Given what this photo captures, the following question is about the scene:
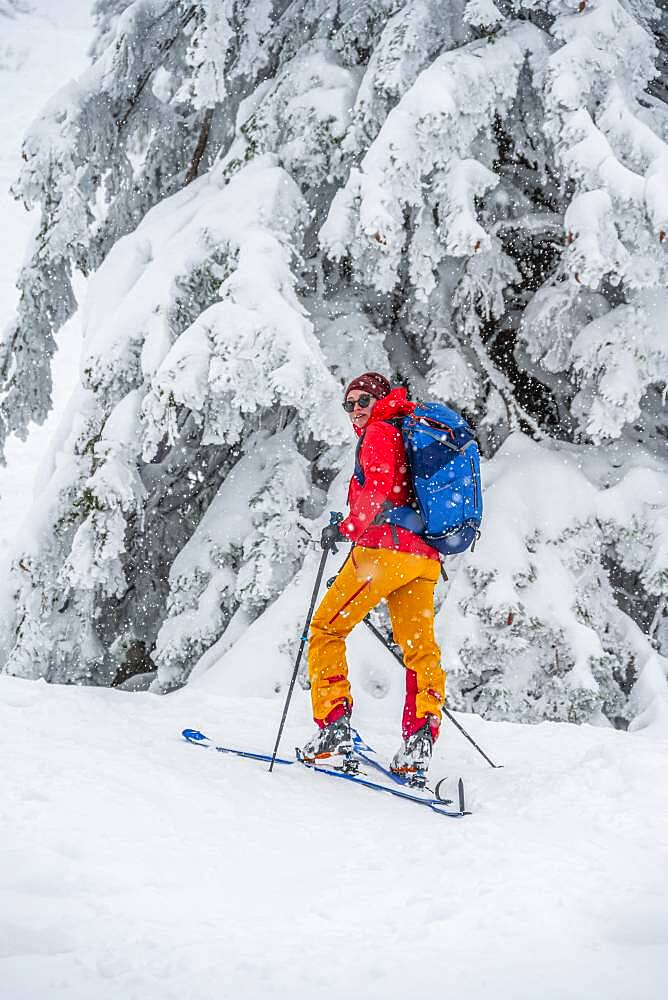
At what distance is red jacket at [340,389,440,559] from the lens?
13.1 ft

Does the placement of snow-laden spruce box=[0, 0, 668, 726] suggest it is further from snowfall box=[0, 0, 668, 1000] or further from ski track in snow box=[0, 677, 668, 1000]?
ski track in snow box=[0, 677, 668, 1000]

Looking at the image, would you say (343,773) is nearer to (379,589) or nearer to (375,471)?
(379,589)

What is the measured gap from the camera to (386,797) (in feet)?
13.0

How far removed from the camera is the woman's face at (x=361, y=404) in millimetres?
4297

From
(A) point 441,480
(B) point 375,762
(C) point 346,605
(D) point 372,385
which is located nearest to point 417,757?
(B) point 375,762

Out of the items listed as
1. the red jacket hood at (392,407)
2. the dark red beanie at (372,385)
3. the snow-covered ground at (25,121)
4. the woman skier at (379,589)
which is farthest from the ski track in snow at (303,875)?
the snow-covered ground at (25,121)

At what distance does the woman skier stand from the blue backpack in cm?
7

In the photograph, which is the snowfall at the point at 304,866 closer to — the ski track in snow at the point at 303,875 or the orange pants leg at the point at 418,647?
the ski track in snow at the point at 303,875

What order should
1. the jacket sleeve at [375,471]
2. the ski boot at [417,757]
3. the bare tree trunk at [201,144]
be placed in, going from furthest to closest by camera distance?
the bare tree trunk at [201,144] → the ski boot at [417,757] → the jacket sleeve at [375,471]

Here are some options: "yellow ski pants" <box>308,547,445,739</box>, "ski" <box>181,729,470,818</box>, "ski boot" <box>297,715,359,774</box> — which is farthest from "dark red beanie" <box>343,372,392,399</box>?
"ski" <box>181,729,470,818</box>

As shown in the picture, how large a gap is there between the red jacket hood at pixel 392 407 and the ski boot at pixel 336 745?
166cm

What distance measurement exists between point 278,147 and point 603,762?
5.37 m

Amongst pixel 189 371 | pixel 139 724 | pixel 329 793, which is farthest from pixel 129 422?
pixel 329 793

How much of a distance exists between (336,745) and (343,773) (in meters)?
0.15
